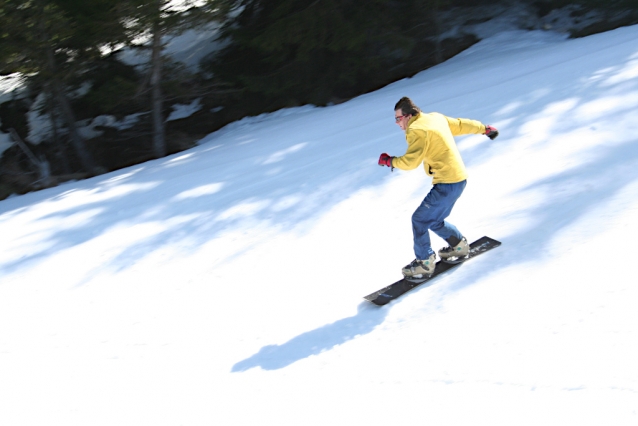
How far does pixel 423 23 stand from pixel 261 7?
5.42 m

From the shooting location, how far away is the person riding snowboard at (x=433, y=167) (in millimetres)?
4145

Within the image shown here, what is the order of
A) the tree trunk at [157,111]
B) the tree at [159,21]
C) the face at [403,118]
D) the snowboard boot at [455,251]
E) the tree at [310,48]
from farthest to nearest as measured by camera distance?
the tree at [310,48]
the tree trunk at [157,111]
the tree at [159,21]
the snowboard boot at [455,251]
the face at [403,118]

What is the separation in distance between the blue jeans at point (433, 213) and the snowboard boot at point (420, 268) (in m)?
0.04

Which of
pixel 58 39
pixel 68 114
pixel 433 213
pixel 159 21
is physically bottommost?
pixel 433 213

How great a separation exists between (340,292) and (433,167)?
4.34 ft

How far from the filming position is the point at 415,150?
4125mm

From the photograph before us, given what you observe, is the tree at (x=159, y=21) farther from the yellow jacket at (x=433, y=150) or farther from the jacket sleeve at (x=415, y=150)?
the jacket sleeve at (x=415, y=150)

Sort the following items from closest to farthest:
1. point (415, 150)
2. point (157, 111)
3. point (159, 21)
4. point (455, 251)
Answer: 1. point (415, 150)
2. point (455, 251)
3. point (159, 21)
4. point (157, 111)

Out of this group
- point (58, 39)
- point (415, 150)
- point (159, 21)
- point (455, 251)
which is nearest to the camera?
point (415, 150)

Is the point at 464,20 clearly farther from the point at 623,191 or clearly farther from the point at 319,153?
the point at 623,191

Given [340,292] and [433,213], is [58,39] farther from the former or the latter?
[433,213]

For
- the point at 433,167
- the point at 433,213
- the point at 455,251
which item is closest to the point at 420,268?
the point at 455,251

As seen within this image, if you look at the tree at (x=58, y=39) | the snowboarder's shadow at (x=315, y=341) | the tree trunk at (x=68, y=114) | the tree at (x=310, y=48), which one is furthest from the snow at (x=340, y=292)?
the tree at (x=310, y=48)

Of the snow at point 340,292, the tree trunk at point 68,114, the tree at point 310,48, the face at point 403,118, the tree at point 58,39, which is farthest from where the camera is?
the tree at point 310,48
